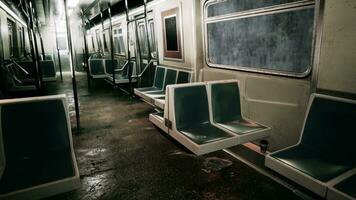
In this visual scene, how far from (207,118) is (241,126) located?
440 mm

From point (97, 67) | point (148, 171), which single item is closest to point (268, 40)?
point (148, 171)

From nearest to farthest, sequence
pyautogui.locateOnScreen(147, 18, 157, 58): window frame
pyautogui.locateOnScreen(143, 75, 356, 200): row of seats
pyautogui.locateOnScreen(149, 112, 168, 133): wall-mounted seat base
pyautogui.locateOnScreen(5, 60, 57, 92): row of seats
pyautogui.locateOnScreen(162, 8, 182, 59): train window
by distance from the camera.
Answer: pyautogui.locateOnScreen(143, 75, 356, 200): row of seats
pyautogui.locateOnScreen(149, 112, 168, 133): wall-mounted seat base
pyautogui.locateOnScreen(162, 8, 182, 59): train window
pyautogui.locateOnScreen(147, 18, 157, 58): window frame
pyautogui.locateOnScreen(5, 60, 57, 92): row of seats

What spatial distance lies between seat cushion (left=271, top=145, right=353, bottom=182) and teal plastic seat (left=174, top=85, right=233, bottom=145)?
26.8 inches

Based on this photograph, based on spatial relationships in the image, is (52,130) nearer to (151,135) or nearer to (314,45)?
(151,135)

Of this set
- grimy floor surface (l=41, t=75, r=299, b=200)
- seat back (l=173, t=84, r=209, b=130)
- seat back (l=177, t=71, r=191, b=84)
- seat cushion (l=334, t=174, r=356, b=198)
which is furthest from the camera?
seat back (l=177, t=71, r=191, b=84)

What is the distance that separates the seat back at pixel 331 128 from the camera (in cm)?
215

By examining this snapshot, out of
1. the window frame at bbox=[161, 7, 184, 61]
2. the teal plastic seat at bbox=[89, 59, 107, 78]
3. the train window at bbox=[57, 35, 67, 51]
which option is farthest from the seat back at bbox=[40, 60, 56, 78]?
the train window at bbox=[57, 35, 67, 51]

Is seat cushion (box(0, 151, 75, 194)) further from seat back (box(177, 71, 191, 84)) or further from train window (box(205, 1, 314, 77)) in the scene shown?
seat back (box(177, 71, 191, 84))

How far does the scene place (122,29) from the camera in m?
9.45

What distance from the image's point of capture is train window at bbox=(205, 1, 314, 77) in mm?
2830

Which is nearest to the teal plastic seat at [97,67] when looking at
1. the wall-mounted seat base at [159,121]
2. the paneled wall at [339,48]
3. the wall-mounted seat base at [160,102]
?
the wall-mounted seat base at [160,102]

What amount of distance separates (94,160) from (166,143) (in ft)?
3.47

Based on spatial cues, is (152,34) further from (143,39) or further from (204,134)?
(204,134)

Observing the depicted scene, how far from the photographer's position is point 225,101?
11.0ft
